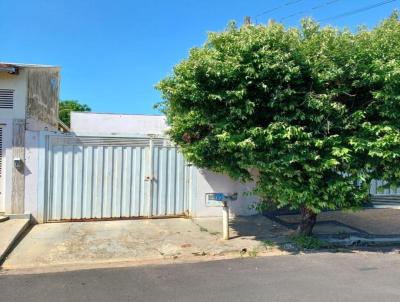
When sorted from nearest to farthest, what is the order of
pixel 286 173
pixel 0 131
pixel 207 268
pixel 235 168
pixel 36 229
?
pixel 207 268 → pixel 286 173 → pixel 235 168 → pixel 36 229 → pixel 0 131

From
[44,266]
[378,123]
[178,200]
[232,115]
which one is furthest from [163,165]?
[378,123]

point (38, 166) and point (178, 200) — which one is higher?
point (38, 166)

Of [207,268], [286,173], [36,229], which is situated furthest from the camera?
[36,229]

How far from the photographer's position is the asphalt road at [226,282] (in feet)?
17.0

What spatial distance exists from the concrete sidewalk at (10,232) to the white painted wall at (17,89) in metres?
2.43


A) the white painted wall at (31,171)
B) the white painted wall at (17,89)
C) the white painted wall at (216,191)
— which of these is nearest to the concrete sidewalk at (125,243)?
the white painted wall at (31,171)

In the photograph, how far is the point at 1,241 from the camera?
7484 mm

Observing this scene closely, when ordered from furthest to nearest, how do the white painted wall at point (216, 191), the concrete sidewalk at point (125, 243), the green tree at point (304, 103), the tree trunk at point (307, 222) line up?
1. the white painted wall at point (216, 191)
2. the tree trunk at point (307, 222)
3. the concrete sidewalk at point (125, 243)
4. the green tree at point (304, 103)

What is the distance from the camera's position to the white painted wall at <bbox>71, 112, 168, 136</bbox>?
20.1m

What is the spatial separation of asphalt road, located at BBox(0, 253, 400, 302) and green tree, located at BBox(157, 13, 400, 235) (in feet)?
4.26

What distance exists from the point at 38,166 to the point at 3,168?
33.1 inches

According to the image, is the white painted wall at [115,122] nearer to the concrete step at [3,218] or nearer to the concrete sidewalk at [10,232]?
the concrete step at [3,218]

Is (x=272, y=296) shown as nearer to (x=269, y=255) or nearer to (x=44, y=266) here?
(x=269, y=255)

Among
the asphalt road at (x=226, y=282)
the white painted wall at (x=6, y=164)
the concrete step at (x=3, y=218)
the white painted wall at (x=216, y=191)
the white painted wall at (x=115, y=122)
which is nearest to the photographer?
the asphalt road at (x=226, y=282)
